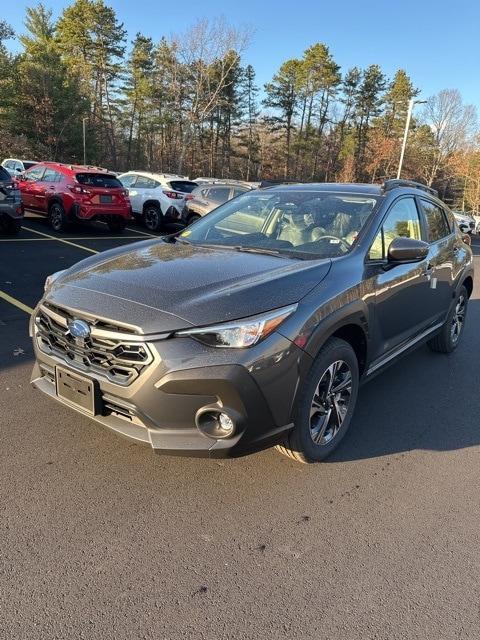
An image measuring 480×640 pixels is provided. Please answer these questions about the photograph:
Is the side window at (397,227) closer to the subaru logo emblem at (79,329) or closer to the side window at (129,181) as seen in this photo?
the subaru logo emblem at (79,329)

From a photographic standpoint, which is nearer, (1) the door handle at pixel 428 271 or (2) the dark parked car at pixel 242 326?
(2) the dark parked car at pixel 242 326

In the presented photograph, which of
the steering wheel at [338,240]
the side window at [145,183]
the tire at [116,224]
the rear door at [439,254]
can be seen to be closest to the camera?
the steering wheel at [338,240]

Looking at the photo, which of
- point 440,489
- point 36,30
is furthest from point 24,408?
point 36,30

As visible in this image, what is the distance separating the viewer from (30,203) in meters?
13.2

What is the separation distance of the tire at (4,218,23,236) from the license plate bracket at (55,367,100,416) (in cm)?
922

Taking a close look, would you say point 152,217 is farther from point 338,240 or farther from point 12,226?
point 338,240

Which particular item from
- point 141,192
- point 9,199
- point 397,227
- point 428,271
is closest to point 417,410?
point 428,271

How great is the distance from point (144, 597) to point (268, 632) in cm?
53

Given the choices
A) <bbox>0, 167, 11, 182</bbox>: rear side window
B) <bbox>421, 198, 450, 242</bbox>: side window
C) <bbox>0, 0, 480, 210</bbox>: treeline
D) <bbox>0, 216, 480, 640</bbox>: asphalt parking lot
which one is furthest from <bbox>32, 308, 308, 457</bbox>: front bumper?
<bbox>0, 0, 480, 210</bbox>: treeline

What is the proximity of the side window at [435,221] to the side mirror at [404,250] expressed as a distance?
1.08 m

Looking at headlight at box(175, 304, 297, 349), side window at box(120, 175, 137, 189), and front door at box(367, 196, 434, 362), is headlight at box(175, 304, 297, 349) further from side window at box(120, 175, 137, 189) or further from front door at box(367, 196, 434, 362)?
side window at box(120, 175, 137, 189)

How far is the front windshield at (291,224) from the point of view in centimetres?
347

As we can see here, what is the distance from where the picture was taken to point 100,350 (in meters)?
→ 2.54

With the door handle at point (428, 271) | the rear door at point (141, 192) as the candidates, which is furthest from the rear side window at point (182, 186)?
the door handle at point (428, 271)
